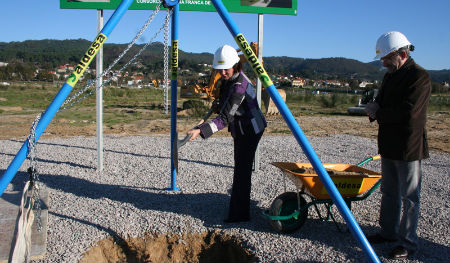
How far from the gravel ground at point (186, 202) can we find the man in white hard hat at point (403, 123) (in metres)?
0.47

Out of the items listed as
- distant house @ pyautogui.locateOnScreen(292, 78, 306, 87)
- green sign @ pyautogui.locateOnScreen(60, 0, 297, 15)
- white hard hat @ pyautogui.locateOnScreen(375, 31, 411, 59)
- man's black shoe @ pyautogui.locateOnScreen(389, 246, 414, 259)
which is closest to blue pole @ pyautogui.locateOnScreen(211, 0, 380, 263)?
man's black shoe @ pyautogui.locateOnScreen(389, 246, 414, 259)

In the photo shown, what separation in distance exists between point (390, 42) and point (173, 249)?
3.01 m

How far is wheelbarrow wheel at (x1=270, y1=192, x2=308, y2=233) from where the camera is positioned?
4.34 metres

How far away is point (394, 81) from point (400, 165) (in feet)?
2.65

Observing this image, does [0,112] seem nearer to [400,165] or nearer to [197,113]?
[197,113]

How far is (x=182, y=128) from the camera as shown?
1421cm

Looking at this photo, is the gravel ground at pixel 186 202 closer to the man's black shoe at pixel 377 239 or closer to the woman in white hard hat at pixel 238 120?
the man's black shoe at pixel 377 239

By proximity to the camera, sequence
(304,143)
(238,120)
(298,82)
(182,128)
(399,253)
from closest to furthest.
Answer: (304,143), (399,253), (238,120), (182,128), (298,82)

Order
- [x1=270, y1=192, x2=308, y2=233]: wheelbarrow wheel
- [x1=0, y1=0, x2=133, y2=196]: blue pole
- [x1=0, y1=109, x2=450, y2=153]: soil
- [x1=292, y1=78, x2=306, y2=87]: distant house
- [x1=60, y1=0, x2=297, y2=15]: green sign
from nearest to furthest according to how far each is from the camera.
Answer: [x1=0, y1=0, x2=133, y2=196]: blue pole < [x1=270, y1=192, x2=308, y2=233]: wheelbarrow wheel < [x1=60, y1=0, x2=297, y2=15]: green sign < [x1=0, y1=109, x2=450, y2=153]: soil < [x1=292, y1=78, x2=306, y2=87]: distant house

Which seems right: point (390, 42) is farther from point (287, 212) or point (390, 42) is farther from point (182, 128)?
point (182, 128)

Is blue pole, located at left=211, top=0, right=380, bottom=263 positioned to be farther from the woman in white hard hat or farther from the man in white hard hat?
the man in white hard hat

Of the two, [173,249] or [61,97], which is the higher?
[61,97]

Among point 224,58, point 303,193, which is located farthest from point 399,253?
point 224,58

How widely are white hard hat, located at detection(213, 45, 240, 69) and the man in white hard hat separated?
1.45 m
